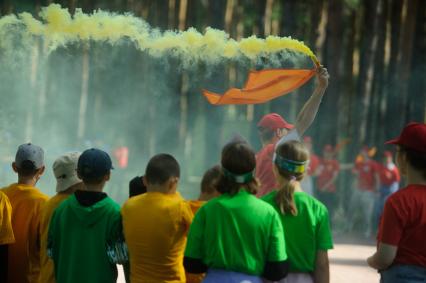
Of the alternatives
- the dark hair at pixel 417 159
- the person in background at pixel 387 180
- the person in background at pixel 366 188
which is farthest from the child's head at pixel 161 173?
the person in background at pixel 366 188

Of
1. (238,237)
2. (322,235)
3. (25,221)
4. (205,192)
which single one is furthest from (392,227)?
(25,221)

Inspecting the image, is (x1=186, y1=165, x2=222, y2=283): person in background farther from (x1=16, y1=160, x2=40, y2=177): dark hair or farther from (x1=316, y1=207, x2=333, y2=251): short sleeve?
(x1=16, y1=160, x2=40, y2=177): dark hair

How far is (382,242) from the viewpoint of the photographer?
444 centimetres

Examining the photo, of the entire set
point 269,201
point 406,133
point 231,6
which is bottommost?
point 269,201

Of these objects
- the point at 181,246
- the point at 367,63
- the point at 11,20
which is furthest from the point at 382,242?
the point at 367,63

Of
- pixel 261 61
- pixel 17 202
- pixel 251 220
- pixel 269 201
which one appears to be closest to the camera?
pixel 251 220

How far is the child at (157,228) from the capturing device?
15.3 feet

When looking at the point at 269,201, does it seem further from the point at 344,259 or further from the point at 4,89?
the point at 4,89

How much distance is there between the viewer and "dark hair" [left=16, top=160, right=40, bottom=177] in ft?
18.3

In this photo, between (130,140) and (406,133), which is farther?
(130,140)

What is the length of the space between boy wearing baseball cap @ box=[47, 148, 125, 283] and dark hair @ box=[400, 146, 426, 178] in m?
1.88

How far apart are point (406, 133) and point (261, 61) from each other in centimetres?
290

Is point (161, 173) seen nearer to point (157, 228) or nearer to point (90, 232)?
point (157, 228)

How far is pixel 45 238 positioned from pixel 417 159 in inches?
99.7
